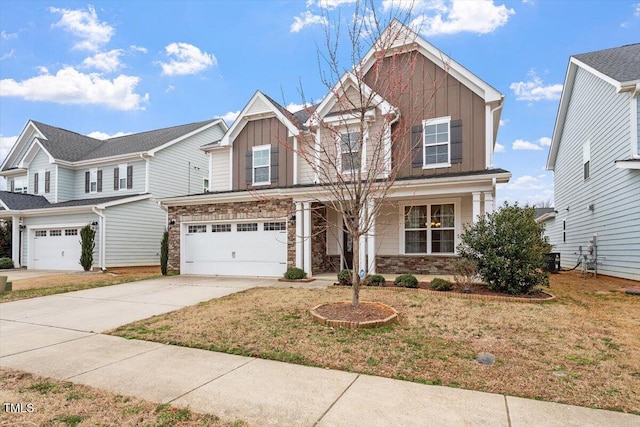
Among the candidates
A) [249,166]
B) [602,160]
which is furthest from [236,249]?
[602,160]

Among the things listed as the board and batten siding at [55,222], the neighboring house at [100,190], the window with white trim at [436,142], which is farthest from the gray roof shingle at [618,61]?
the board and batten siding at [55,222]

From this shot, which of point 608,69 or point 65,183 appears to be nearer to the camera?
point 608,69

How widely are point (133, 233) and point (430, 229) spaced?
14.9 meters

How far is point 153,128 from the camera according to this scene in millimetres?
24625

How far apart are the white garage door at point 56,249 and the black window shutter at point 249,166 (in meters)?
9.94

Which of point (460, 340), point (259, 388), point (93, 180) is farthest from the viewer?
point (93, 180)

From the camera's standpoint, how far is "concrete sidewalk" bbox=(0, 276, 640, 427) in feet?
10.5

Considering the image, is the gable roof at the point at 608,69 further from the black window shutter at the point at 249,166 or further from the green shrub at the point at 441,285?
the black window shutter at the point at 249,166

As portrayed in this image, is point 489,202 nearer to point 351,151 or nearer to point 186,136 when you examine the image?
point 351,151

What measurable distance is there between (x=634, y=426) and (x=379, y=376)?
2251 millimetres

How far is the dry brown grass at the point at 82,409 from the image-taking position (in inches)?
124

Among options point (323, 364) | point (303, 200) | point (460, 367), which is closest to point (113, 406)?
point (323, 364)

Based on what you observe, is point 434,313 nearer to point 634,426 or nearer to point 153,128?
point 634,426

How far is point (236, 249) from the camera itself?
1379cm
